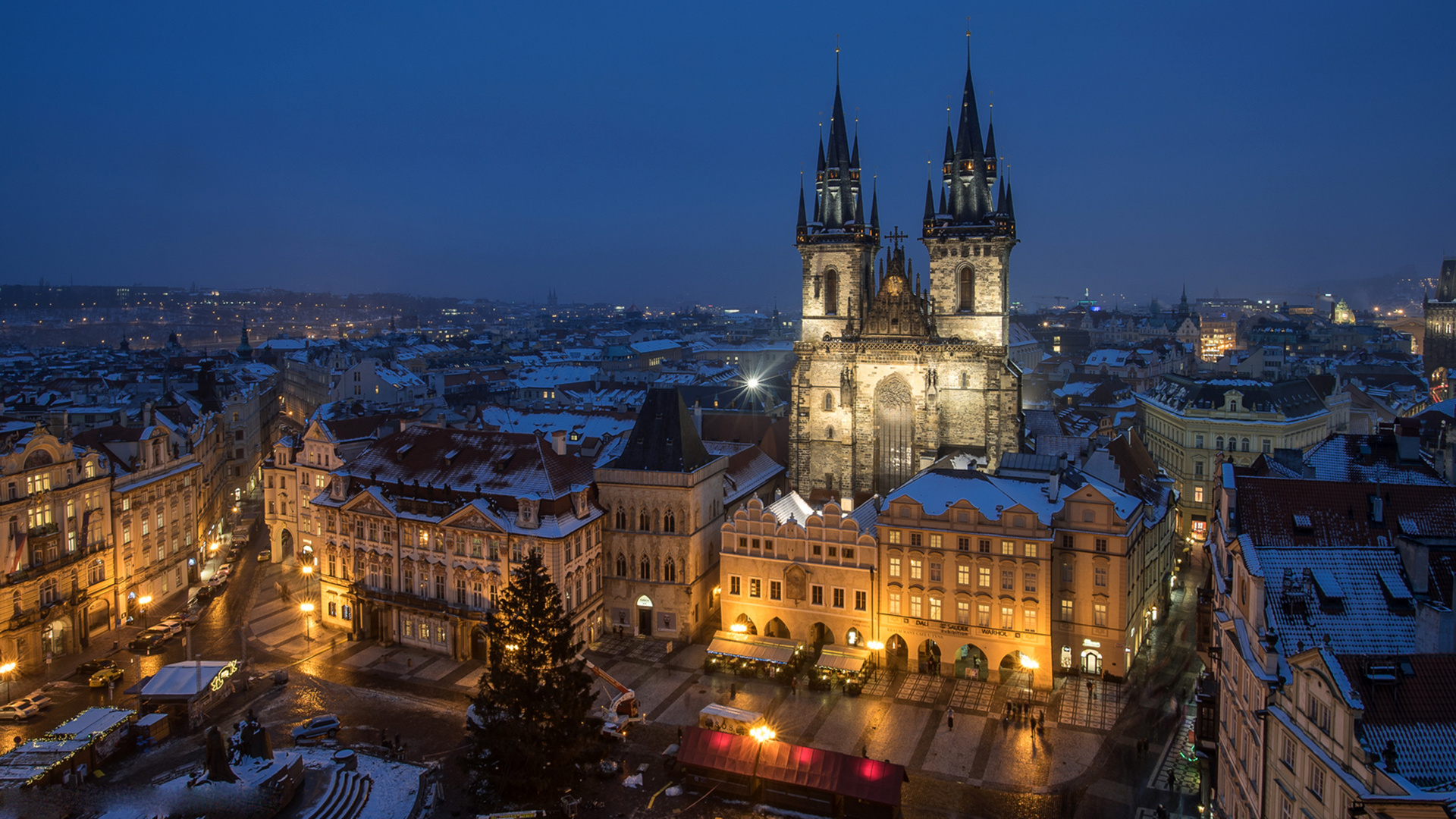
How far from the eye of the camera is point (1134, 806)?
42.0m

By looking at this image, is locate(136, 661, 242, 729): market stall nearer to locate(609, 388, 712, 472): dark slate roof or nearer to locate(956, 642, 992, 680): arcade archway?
locate(609, 388, 712, 472): dark slate roof

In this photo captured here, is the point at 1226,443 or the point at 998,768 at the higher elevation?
the point at 1226,443

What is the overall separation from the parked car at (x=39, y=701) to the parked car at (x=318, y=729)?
15.2 metres

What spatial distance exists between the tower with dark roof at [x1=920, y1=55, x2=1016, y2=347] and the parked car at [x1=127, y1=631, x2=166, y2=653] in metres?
62.2

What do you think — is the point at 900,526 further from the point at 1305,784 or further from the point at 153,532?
the point at 153,532

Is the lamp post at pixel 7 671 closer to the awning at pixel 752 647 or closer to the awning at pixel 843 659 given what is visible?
the awning at pixel 752 647

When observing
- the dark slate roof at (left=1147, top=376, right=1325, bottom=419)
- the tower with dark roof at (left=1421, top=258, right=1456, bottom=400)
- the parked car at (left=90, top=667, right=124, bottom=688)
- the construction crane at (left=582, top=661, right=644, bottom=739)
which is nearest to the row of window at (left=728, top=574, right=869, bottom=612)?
the construction crane at (left=582, top=661, right=644, bottom=739)

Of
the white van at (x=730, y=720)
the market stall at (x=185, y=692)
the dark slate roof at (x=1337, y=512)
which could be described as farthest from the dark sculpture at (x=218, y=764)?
the dark slate roof at (x=1337, y=512)

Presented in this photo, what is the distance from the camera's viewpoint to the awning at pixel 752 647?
56719 millimetres

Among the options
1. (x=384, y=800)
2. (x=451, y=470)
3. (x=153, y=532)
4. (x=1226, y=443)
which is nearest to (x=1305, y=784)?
(x=384, y=800)

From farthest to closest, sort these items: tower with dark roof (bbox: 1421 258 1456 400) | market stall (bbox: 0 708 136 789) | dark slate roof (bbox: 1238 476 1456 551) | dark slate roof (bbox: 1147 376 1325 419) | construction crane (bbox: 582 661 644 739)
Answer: tower with dark roof (bbox: 1421 258 1456 400) < dark slate roof (bbox: 1147 376 1325 419) < construction crane (bbox: 582 661 644 739) < market stall (bbox: 0 708 136 789) < dark slate roof (bbox: 1238 476 1456 551)

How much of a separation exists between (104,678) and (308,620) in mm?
13183

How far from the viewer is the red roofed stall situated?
134 ft

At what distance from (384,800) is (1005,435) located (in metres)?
53.0
